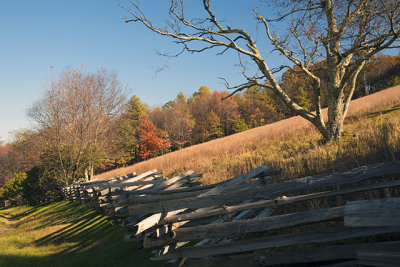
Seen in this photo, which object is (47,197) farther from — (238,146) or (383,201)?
(383,201)

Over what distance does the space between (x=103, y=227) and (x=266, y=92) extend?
158 feet

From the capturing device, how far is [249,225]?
345 cm

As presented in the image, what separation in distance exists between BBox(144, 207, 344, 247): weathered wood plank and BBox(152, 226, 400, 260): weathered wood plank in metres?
0.18

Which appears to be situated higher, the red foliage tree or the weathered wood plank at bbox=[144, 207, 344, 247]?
the red foliage tree

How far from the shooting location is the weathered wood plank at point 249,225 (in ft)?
9.79

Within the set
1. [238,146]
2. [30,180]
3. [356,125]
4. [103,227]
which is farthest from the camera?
[30,180]

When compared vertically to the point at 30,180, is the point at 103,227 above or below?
below

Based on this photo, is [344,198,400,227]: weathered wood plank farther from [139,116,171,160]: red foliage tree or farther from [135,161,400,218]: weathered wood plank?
[139,116,171,160]: red foliage tree

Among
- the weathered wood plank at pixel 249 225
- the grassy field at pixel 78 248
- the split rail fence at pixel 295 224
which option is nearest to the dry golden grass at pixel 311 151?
the split rail fence at pixel 295 224

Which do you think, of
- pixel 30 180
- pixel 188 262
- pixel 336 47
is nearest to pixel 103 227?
pixel 188 262

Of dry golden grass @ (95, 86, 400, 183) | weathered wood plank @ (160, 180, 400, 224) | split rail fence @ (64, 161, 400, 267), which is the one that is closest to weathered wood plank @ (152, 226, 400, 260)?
split rail fence @ (64, 161, 400, 267)

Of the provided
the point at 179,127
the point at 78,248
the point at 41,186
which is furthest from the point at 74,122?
the point at 179,127

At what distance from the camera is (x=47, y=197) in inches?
853

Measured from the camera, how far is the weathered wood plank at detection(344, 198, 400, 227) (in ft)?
7.44
